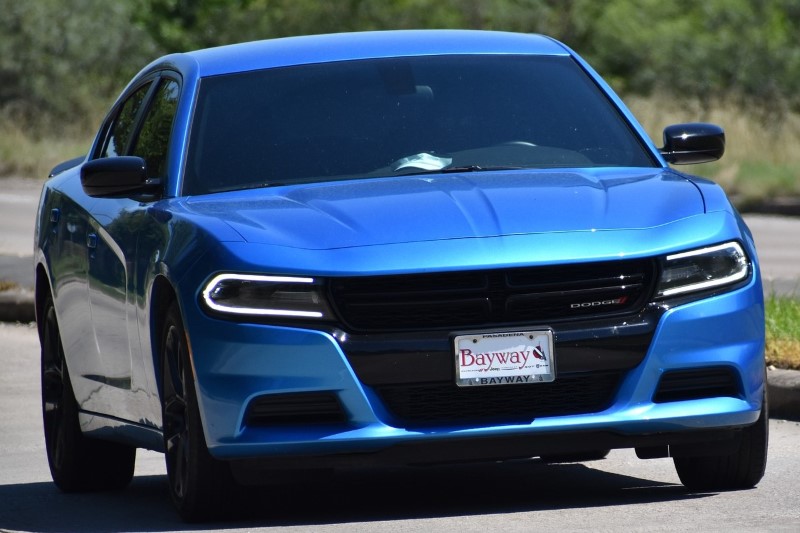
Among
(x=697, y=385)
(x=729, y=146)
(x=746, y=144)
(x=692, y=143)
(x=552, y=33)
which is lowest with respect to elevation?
(x=552, y=33)

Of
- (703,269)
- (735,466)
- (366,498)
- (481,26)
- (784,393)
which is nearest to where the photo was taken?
(703,269)

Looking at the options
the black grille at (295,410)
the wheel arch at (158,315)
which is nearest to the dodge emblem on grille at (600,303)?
the black grille at (295,410)

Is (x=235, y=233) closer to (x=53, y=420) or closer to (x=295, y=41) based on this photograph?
(x=295, y=41)

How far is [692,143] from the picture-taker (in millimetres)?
7059

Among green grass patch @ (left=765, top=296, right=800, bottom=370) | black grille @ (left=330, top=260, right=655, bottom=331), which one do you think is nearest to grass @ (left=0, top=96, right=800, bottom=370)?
green grass patch @ (left=765, top=296, right=800, bottom=370)

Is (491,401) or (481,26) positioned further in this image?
(481,26)

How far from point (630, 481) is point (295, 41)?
1983 mm

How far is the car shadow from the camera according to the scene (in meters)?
6.17

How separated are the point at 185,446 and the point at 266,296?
1.98 ft

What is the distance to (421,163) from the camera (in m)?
6.67

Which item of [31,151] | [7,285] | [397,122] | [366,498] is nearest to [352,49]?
[397,122]

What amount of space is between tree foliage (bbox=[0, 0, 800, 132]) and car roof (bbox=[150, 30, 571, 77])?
26833 mm

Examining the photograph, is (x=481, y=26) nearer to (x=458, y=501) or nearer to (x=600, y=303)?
(x=458, y=501)

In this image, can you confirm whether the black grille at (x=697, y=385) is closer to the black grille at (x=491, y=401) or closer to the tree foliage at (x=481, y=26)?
the black grille at (x=491, y=401)
